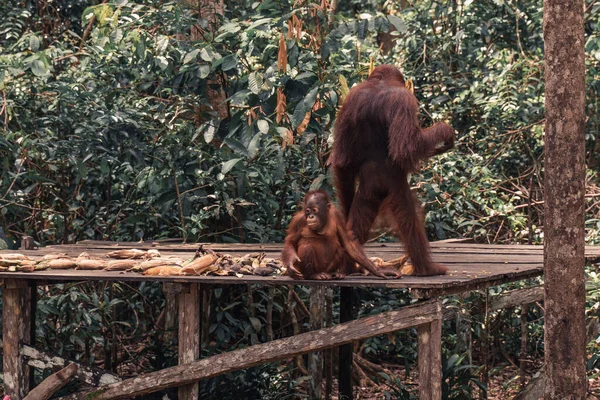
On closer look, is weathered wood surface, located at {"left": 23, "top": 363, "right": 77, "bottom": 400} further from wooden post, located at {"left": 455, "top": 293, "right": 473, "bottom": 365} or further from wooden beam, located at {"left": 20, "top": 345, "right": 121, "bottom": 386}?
wooden post, located at {"left": 455, "top": 293, "right": 473, "bottom": 365}

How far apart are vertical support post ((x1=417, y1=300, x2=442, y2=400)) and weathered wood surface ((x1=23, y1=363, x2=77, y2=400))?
2.10 meters

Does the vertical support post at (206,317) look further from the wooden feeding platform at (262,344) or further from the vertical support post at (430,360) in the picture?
the vertical support post at (430,360)

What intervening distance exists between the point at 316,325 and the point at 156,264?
59.9 inches

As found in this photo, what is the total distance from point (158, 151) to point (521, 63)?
3.50 meters

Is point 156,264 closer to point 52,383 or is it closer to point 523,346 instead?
point 52,383

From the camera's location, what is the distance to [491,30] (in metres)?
9.30

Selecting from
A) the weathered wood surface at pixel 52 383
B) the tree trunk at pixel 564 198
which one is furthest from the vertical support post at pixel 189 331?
the tree trunk at pixel 564 198

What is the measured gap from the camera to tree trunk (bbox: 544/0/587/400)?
15.0 ft

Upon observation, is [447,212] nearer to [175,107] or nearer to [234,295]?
[234,295]

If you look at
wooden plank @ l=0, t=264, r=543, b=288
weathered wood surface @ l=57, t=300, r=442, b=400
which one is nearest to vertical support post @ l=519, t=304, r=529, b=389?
wooden plank @ l=0, t=264, r=543, b=288

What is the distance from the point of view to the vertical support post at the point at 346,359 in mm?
6535

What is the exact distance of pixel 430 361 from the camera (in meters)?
4.87

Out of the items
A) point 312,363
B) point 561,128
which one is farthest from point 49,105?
point 561,128

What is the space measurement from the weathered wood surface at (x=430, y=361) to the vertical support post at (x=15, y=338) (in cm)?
244
